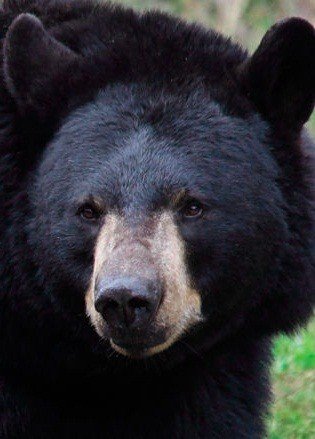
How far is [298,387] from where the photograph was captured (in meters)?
6.90

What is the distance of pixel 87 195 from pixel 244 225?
71 centimetres

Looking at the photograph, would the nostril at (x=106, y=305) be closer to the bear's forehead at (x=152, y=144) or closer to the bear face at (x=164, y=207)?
the bear face at (x=164, y=207)

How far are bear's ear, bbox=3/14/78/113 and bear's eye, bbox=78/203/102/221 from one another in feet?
1.95

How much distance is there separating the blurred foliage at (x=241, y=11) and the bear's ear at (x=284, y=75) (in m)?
9.93

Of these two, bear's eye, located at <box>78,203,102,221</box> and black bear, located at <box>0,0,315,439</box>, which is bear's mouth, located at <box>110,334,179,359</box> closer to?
black bear, located at <box>0,0,315,439</box>

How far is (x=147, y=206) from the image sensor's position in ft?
14.8

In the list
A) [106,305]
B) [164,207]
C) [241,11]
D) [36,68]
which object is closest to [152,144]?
[164,207]

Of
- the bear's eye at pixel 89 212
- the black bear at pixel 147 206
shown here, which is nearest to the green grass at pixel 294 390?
the black bear at pixel 147 206

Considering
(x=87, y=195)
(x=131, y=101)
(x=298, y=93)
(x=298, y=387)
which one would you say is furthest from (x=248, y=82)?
(x=298, y=387)

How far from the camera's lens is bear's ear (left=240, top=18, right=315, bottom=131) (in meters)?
4.86

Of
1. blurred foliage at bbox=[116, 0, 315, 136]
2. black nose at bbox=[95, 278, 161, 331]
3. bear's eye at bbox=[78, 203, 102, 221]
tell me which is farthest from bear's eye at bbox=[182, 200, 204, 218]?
blurred foliage at bbox=[116, 0, 315, 136]

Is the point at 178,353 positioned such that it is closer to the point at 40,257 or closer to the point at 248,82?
the point at 40,257

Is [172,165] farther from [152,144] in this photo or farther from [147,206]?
[147,206]

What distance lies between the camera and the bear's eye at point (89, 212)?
15.2 feet
